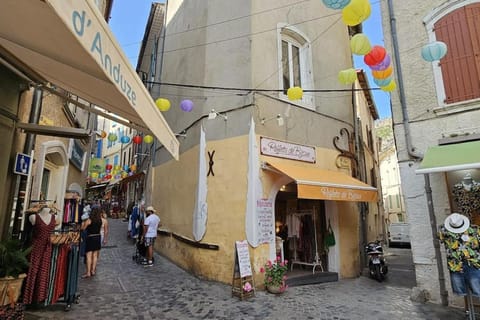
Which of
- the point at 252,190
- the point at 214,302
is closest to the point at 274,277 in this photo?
the point at 214,302

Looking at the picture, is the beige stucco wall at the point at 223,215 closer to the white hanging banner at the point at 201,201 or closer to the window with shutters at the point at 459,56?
the white hanging banner at the point at 201,201

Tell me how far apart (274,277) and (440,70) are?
20.1ft

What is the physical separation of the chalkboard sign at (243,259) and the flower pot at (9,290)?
3.83 metres

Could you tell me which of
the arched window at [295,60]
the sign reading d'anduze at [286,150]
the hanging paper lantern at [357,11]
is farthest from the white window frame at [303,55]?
the hanging paper lantern at [357,11]

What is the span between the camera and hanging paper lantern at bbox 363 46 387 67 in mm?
5543

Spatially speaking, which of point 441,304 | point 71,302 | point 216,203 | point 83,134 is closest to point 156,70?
point 216,203

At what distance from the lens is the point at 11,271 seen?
394cm

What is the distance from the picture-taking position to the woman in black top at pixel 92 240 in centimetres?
733

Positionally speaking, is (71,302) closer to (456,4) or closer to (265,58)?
(265,58)

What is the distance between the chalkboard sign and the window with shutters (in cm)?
555

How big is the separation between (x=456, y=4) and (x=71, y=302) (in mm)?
10011

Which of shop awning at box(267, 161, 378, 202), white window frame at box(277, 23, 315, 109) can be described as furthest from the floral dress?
white window frame at box(277, 23, 315, 109)

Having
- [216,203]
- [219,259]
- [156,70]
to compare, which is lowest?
[219,259]

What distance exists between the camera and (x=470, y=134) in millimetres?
6148
